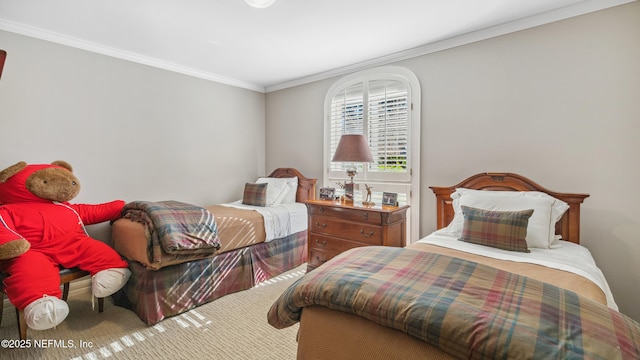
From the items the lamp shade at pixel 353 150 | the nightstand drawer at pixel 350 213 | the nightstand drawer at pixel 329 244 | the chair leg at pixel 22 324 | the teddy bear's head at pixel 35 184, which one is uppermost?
the lamp shade at pixel 353 150

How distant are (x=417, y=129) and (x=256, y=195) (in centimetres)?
202

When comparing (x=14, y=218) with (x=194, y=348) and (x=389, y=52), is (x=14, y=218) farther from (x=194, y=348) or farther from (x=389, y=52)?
(x=389, y=52)

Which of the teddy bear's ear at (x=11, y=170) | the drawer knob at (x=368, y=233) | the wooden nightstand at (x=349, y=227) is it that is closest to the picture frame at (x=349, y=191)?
the wooden nightstand at (x=349, y=227)

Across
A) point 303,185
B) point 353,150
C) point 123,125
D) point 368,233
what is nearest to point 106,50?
point 123,125

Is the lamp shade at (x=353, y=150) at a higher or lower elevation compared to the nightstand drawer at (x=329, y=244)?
higher

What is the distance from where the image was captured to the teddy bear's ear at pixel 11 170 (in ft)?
7.47

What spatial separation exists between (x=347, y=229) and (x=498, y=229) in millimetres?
1306

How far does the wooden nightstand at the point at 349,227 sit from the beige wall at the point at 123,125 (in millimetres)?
1691

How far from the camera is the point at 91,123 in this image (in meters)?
2.93

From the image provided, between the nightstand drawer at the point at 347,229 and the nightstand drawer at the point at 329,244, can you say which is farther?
the nightstand drawer at the point at 329,244

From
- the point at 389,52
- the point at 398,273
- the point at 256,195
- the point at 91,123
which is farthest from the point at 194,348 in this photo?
the point at 389,52

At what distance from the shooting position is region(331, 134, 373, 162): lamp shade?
9.60 feet

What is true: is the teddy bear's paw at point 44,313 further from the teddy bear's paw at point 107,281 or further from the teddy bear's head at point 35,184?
the teddy bear's head at point 35,184

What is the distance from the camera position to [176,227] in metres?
2.33
